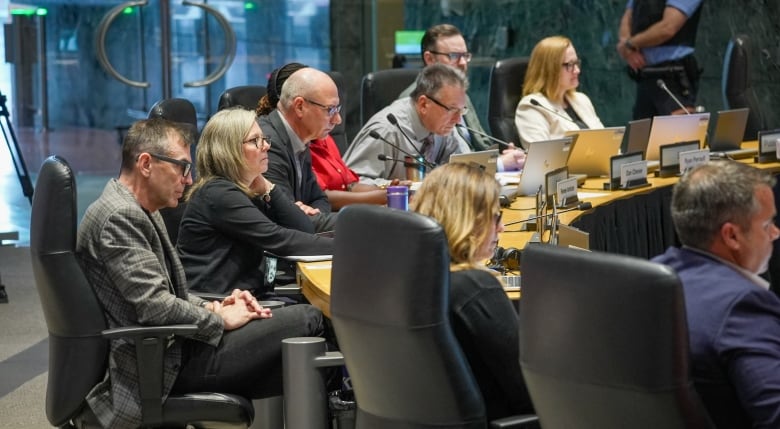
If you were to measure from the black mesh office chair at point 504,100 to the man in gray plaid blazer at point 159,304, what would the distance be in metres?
3.15

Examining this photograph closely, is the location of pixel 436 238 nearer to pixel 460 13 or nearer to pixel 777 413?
pixel 777 413

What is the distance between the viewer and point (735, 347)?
2076 millimetres

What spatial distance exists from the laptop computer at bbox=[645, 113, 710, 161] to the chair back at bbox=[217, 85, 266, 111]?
1.83 metres

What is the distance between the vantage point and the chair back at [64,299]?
288 centimetres

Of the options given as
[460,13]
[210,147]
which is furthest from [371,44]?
[210,147]

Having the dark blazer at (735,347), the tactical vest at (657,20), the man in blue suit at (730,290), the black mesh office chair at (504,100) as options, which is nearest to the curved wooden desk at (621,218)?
the black mesh office chair at (504,100)

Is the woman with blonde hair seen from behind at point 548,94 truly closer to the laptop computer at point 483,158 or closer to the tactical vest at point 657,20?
the laptop computer at point 483,158

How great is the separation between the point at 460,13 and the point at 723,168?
6.95 meters

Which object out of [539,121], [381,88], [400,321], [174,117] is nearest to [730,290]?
[400,321]

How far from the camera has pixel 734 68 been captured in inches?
284

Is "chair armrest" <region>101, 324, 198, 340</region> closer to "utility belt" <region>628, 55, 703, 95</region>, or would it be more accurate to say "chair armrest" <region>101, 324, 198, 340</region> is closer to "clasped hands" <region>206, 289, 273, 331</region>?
"clasped hands" <region>206, 289, 273, 331</region>

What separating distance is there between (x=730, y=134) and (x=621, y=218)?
1.55 m

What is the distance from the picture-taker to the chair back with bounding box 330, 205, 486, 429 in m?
2.31

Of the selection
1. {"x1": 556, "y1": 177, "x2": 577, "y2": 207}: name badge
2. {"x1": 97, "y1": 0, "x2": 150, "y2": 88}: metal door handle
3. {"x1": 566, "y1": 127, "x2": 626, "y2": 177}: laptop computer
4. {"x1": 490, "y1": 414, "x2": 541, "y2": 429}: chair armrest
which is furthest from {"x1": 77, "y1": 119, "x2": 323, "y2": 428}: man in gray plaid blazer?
{"x1": 97, "y1": 0, "x2": 150, "y2": 88}: metal door handle
